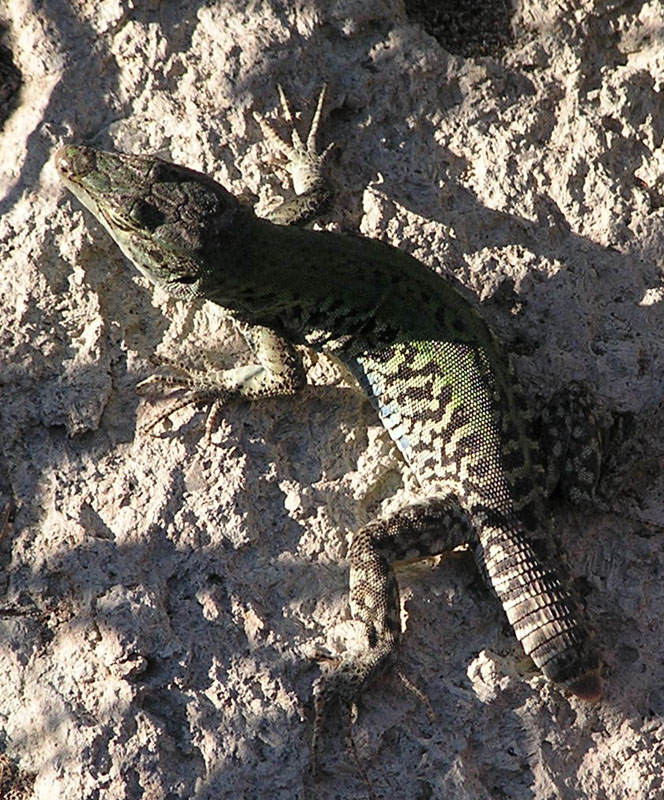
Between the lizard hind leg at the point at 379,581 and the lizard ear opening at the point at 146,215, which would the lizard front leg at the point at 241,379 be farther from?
the lizard hind leg at the point at 379,581

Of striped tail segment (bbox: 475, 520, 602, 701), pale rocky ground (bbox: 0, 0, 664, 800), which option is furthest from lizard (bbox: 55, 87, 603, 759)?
pale rocky ground (bbox: 0, 0, 664, 800)

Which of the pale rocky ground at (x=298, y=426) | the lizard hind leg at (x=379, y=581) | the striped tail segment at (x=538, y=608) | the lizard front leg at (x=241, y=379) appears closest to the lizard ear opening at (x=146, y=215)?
the pale rocky ground at (x=298, y=426)

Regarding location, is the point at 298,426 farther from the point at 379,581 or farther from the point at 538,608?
the point at 538,608

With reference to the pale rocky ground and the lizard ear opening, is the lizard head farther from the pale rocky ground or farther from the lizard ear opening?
the pale rocky ground

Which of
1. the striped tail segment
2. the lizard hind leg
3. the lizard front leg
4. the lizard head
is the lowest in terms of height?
the striped tail segment

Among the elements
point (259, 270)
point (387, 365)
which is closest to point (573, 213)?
point (387, 365)

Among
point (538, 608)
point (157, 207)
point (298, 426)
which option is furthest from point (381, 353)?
point (538, 608)

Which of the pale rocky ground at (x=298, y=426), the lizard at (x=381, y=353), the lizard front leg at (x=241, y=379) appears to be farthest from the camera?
the lizard front leg at (x=241, y=379)
